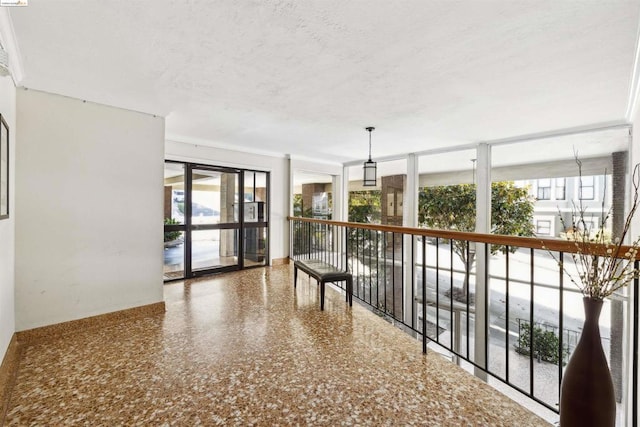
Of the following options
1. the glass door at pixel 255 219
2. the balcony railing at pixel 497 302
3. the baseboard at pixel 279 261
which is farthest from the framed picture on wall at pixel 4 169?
the baseboard at pixel 279 261

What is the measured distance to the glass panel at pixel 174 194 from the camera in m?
4.52

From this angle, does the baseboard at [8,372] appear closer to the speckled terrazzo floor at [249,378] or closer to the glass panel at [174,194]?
the speckled terrazzo floor at [249,378]

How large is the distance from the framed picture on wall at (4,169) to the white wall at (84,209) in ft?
→ 1.38

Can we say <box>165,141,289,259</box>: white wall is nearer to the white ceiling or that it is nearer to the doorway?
the doorway

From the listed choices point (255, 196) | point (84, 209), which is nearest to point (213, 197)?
point (255, 196)

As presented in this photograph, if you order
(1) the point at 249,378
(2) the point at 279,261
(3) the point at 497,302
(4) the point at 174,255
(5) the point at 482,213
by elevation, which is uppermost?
(5) the point at 482,213

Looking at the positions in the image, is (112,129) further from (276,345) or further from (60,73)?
(276,345)

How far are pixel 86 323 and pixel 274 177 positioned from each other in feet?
12.2

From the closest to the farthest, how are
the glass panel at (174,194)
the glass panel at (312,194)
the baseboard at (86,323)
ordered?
the baseboard at (86,323)
the glass panel at (174,194)
the glass panel at (312,194)

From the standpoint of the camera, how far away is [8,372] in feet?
6.43

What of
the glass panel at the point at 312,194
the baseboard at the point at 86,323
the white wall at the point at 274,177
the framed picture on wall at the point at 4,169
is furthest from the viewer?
the glass panel at the point at 312,194

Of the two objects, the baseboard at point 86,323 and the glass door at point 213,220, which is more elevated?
the glass door at point 213,220

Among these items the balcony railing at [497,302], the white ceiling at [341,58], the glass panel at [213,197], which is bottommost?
the balcony railing at [497,302]

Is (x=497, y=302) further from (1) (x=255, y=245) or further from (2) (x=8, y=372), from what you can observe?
(2) (x=8, y=372)
